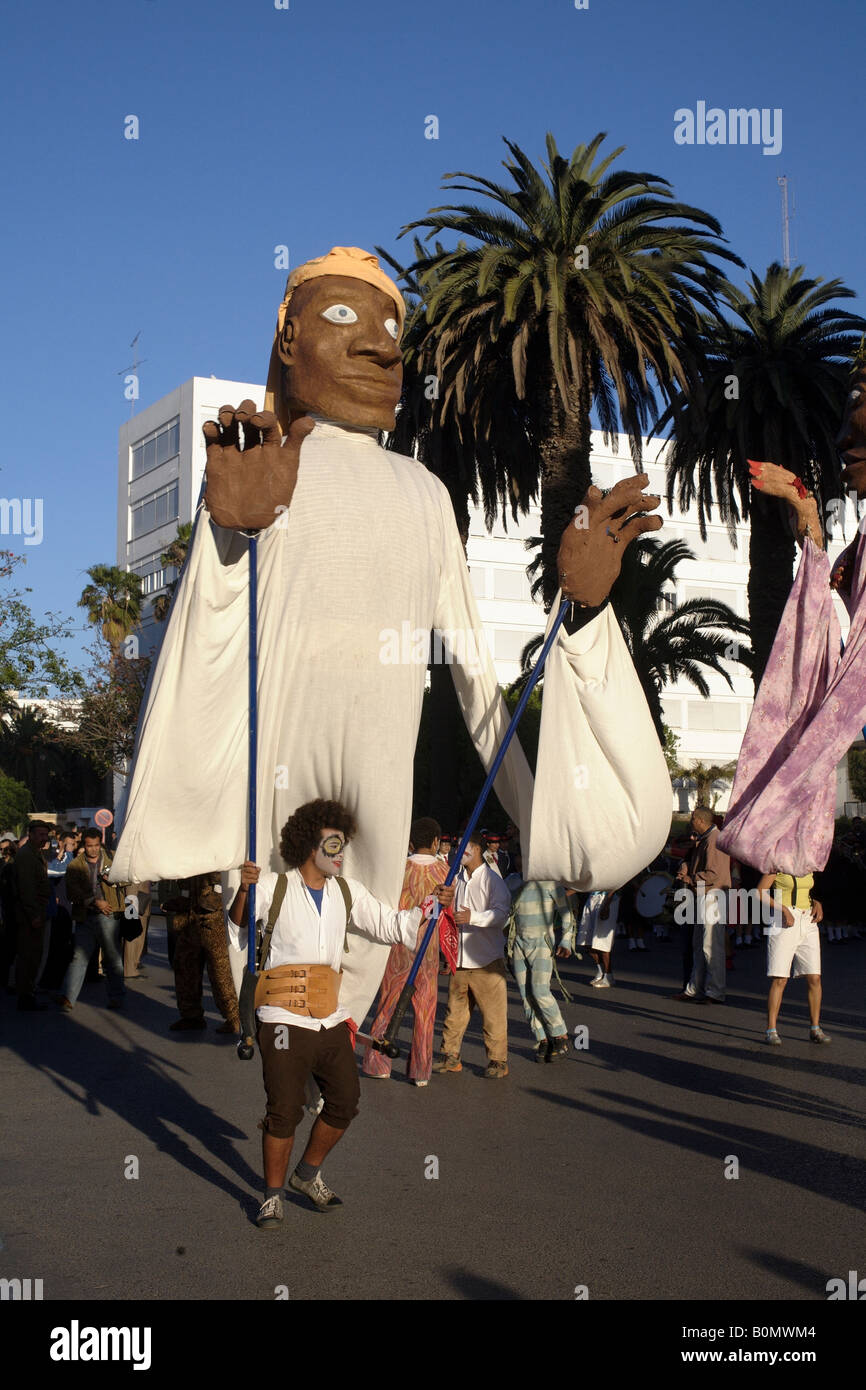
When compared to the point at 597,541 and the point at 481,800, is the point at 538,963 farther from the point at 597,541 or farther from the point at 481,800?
the point at 597,541

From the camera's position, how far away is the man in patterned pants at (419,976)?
888 cm

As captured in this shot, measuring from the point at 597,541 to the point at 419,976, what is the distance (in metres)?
4.96

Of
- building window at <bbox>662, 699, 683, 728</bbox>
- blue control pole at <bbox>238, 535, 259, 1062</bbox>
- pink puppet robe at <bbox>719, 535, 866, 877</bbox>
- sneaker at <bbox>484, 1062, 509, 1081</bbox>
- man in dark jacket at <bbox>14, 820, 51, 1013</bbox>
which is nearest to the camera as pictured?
blue control pole at <bbox>238, 535, 259, 1062</bbox>

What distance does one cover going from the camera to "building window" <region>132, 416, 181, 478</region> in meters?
69.6

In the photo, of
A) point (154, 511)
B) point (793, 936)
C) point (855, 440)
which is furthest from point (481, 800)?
point (154, 511)

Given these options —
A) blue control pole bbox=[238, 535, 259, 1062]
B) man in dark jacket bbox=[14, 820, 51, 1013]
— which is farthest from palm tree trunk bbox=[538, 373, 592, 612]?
blue control pole bbox=[238, 535, 259, 1062]

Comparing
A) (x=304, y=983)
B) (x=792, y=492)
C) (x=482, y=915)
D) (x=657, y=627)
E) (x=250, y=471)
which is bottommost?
(x=482, y=915)

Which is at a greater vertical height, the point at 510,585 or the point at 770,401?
the point at 510,585

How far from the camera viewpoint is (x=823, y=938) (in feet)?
69.2

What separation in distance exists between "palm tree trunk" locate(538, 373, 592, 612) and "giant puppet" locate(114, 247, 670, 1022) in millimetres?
13565

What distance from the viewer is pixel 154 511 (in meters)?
72.4

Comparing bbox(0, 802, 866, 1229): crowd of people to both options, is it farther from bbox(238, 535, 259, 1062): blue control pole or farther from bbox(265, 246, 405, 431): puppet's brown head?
bbox(265, 246, 405, 431): puppet's brown head
